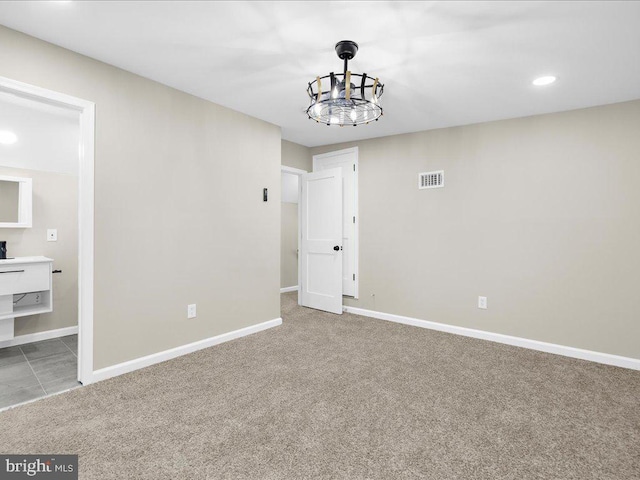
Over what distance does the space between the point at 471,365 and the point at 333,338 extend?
4.63ft

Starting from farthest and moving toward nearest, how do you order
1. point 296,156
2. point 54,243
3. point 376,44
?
point 296,156 → point 54,243 → point 376,44

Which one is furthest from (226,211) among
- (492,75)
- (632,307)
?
(632,307)

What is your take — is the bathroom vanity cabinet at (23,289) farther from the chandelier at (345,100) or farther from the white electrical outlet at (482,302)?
the white electrical outlet at (482,302)

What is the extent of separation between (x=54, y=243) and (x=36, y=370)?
158cm

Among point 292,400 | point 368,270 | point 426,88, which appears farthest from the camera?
point 368,270

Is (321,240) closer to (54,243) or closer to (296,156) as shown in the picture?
(296,156)

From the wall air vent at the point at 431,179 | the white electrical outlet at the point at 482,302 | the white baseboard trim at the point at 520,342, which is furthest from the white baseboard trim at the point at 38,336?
the white electrical outlet at the point at 482,302

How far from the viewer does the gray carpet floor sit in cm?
168

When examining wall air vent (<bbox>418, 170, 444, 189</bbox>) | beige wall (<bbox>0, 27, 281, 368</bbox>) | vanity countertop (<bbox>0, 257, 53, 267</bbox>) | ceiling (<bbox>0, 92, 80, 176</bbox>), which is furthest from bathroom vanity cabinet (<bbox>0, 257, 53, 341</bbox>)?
wall air vent (<bbox>418, 170, 444, 189</bbox>)

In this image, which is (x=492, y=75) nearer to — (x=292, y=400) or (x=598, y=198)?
(x=598, y=198)

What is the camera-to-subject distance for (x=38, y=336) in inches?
141

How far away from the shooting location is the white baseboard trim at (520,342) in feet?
10.0

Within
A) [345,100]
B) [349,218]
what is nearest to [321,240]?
[349,218]

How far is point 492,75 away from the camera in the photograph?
2.63 m
